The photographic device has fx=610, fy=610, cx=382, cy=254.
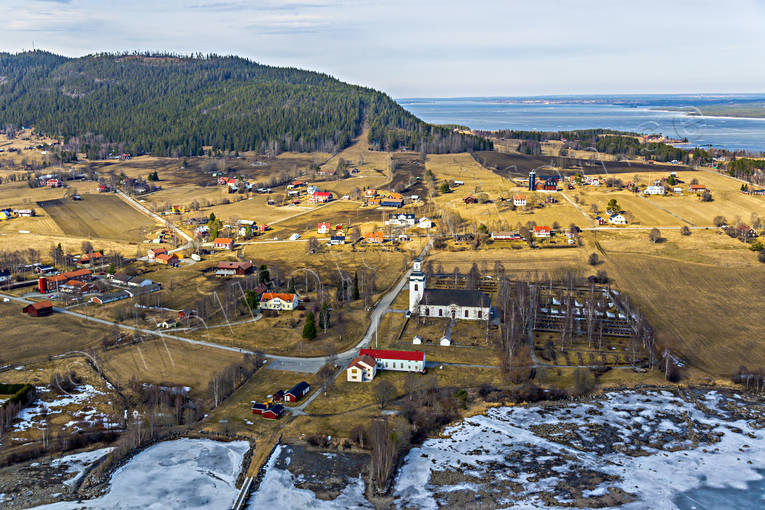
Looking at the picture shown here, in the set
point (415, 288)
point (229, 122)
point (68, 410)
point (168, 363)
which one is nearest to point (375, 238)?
point (415, 288)

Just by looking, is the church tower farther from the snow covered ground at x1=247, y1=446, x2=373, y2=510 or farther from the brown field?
the snow covered ground at x1=247, y1=446, x2=373, y2=510

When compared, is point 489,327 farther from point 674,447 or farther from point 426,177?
point 426,177

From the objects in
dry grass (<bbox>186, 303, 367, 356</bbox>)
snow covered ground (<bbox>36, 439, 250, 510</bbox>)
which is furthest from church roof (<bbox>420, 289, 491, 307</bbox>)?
snow covered ground (<bbox>36, 439, 250, 510</bbox>)

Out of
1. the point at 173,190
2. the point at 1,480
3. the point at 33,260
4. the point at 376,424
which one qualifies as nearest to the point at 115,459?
the point at 1,480

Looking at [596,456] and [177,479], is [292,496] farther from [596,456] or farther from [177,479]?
[596,456]

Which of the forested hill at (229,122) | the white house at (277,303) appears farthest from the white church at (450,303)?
the forested hill at (229,122)

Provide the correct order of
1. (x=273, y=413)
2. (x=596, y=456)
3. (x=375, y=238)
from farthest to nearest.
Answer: (x=375, y=238) < (x=273, y=413) < (x=596, y=456)

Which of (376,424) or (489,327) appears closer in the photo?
(376,424)
